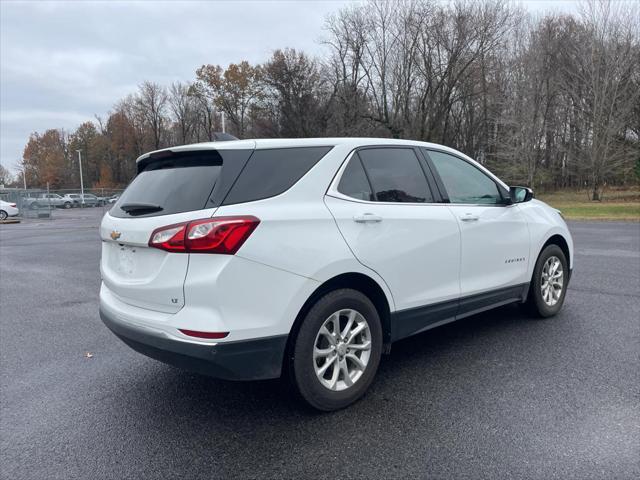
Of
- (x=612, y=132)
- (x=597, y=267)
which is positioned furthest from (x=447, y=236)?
(x=612, y=132)

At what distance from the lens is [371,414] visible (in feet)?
10.1

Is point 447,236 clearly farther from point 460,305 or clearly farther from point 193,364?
point 193,364

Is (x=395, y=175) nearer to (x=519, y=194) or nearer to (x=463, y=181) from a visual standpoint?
(x=463, y=181)

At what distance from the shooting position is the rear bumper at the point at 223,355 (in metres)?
2.61

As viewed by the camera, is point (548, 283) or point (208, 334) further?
point (548, 283)

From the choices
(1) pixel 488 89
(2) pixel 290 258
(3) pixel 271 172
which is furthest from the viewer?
(1) pixel 488 89

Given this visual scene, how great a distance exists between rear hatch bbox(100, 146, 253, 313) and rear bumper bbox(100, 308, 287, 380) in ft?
0.66

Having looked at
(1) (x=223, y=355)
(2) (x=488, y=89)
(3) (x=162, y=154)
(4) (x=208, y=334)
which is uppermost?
(2) (x=488, y=89)

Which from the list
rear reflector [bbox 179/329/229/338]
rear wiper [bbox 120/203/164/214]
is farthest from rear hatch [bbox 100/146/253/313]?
rear reflector [bbox 179/329/229/338]

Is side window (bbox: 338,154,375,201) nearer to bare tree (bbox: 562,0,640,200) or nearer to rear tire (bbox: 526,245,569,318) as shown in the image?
rear tire (bbox: 526,245,569,318)

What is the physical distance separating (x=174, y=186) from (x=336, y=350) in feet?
4.85

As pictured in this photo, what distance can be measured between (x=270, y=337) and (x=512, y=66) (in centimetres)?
4092

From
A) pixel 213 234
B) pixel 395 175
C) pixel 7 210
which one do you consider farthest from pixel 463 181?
pixel 7 210

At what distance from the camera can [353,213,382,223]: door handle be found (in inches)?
123
